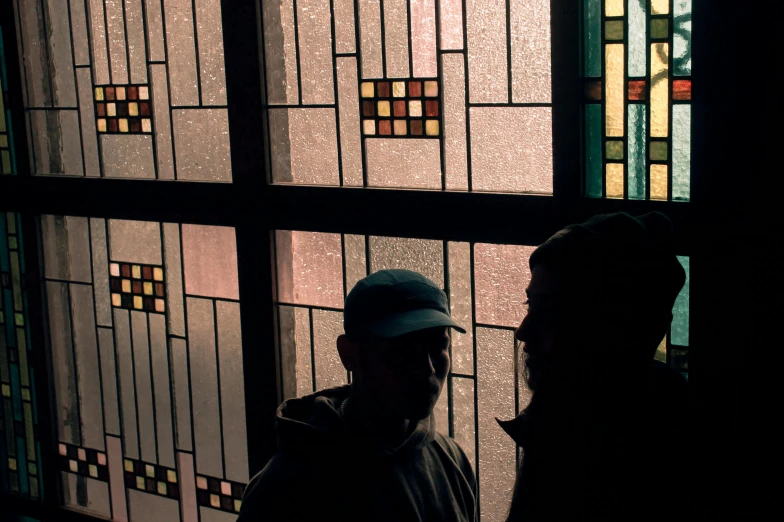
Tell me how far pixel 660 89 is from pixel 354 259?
3.24ft

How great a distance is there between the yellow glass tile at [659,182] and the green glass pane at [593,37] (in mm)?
263

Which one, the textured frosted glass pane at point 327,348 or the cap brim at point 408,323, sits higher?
the cap brim at point 408,323

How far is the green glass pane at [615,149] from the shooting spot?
2.38 m

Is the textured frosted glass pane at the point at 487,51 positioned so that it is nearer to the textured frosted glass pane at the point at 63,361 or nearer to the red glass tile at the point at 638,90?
the red glass tile at the point at 638,90

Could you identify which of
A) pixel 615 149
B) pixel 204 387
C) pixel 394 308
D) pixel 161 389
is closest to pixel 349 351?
pixel 394 308

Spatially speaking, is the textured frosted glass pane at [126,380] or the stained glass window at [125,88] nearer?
the stained glass window at [125,88]

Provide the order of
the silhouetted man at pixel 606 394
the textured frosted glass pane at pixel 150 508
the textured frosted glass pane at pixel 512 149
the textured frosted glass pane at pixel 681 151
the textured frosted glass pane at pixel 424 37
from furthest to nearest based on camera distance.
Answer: the textured frosted glass pane at pixel 150 508
the textured frosted glass pane at pixel 424 37
the textured frosted glass pane at pixel 512 149
the textured frosted glass pane at pixel 681 151
the silhouetted man at pixel 606 394

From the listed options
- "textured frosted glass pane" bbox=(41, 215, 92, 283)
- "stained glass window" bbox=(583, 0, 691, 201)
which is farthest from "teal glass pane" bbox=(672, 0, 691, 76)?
"textured frosted glass pane" bbox=(41, 215, 92, 283)

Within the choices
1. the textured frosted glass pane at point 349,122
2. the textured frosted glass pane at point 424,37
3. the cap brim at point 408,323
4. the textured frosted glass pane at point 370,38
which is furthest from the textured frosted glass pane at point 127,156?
the cap brim at point 408,323

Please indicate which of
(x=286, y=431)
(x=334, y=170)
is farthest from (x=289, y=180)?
(x=286, y=431)

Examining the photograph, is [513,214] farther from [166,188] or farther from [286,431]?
[166,188]

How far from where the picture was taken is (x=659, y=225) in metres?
1.62

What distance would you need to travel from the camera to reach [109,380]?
337cm

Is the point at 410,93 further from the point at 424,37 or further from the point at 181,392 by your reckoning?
the point at 181,392
